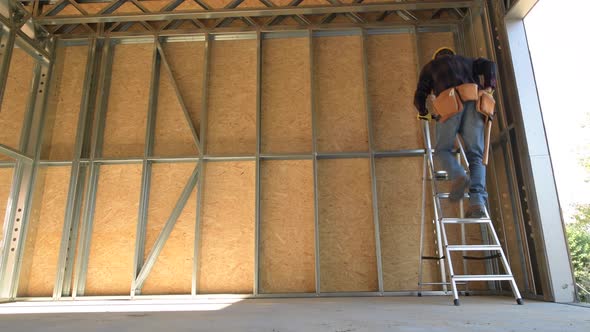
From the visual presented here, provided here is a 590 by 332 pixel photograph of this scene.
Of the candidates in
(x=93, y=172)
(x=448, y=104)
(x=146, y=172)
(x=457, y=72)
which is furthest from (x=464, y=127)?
(x=93, y=172)

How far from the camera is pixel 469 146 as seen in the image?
3.83 metres

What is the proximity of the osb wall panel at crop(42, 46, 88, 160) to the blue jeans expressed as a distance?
16.8 ft

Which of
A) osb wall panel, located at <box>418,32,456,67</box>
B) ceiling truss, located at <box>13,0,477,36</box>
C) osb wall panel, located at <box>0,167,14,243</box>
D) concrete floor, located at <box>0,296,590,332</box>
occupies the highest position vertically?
ceiling truss, located at <box>13,0,477,36</box>

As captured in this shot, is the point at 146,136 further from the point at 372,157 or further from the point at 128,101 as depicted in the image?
the point at 372,157

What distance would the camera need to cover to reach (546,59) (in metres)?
4.46

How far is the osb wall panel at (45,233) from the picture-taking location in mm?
5180

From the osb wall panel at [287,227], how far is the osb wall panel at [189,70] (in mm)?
1428

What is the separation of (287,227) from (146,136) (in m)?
2.44

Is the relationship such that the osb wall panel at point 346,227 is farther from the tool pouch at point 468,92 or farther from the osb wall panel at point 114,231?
the osb wall panel at point 114,231

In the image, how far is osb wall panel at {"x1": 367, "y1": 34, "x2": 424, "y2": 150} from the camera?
5512 mm

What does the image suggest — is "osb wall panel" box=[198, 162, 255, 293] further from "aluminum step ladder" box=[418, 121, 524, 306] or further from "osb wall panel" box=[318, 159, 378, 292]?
"aluminum step ladder" box=[418, 121, 524, 306]

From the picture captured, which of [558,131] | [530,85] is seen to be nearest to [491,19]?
[530,85]

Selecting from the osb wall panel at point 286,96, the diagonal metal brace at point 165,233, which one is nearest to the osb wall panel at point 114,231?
the diagonal metal brace at point 165,233

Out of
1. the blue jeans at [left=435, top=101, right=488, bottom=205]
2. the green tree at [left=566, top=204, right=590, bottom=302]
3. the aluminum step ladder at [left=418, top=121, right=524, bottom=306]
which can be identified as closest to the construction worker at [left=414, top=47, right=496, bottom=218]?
the blue jeans at [left=435, top=101, right=488, bottom=205]
